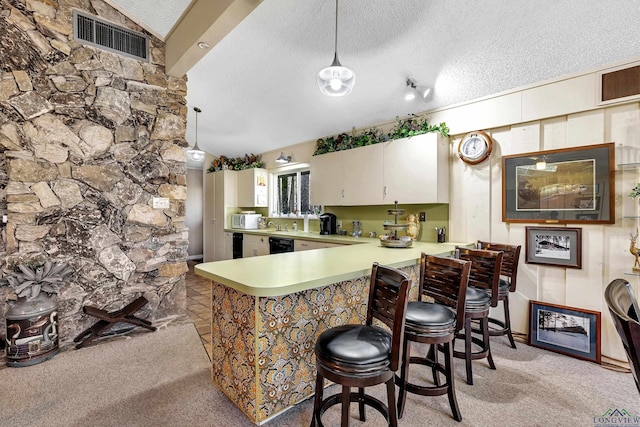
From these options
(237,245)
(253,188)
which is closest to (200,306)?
(237,245)

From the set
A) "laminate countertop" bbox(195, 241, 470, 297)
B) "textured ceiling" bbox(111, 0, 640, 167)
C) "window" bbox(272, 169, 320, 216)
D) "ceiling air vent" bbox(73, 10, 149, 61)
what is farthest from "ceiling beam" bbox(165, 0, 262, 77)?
"window" bbox(272, 169, 320, 216)

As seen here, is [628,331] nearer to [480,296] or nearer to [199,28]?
[480,296]

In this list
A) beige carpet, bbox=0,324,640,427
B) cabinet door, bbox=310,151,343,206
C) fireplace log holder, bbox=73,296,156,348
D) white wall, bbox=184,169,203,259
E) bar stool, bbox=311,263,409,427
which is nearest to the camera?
bar stool, bbox=311,263,409,427

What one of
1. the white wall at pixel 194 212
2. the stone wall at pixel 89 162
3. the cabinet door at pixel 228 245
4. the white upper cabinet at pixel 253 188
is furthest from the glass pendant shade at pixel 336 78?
the white wall at pixel 194 212

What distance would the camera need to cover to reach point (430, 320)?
173 cm

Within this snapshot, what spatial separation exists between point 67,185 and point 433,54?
373cm

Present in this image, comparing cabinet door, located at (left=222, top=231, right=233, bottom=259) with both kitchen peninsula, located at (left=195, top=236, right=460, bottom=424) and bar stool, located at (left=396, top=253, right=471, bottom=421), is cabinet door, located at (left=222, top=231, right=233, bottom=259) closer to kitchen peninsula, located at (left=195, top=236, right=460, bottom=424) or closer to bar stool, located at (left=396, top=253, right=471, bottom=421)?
kitchen peninsula, located at (left=195, top=236, right=460, bottom=424)

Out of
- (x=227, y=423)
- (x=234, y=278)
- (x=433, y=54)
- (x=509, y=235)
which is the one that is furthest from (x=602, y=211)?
(x=227, y=423)

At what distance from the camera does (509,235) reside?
3.12m

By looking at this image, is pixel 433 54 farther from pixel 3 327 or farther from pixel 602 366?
pixel 3 327

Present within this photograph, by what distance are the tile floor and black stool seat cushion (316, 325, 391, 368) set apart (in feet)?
5.52

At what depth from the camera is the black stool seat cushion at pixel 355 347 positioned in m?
1.36

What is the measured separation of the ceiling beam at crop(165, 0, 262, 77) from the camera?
2387 millimetres

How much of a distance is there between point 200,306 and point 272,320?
2712 mm
